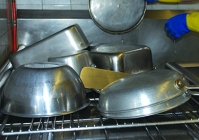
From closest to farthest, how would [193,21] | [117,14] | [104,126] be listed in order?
[104,126] < [193,21] < [117,14]

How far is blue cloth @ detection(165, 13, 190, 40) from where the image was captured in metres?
1.26

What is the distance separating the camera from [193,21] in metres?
1.21

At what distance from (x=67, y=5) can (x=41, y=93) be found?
3.23 ft

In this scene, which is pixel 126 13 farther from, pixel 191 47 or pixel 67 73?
pixel 67 73

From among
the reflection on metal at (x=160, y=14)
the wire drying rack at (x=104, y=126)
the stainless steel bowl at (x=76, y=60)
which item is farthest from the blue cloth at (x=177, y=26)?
the wire drying rack at (x=104, y=126)

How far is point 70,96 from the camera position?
72 centimetres

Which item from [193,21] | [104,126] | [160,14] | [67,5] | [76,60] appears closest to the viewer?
[104,126]

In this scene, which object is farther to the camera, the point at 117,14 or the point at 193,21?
the point at 117,14

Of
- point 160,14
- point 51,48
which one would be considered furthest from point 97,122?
point 160,14

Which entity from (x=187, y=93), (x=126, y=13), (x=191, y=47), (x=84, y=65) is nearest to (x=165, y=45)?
(x=191, y=47)

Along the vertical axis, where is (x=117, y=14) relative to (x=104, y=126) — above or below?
above

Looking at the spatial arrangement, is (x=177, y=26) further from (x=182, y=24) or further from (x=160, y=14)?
(x=160, y=14)

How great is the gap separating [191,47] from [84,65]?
698mm

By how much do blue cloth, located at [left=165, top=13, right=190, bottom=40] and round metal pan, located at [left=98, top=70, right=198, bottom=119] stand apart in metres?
0.62
